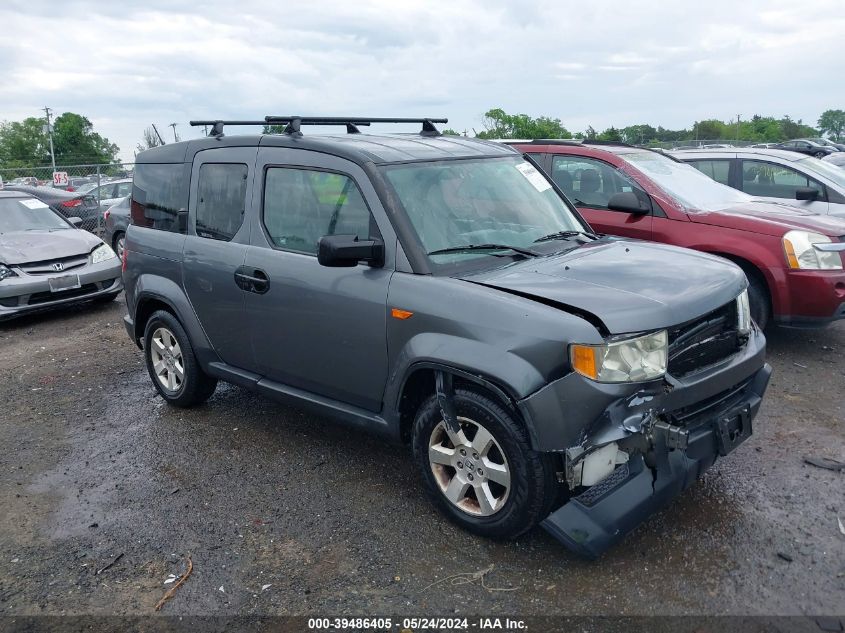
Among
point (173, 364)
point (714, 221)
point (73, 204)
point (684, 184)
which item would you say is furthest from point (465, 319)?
point (73, 204)

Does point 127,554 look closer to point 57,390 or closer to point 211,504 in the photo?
point 211,504

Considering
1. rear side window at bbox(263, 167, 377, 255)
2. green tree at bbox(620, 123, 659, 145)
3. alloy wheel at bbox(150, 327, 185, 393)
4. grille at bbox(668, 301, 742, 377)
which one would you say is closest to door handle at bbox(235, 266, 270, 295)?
rear side window at bbox(263, 167, 377, 255)

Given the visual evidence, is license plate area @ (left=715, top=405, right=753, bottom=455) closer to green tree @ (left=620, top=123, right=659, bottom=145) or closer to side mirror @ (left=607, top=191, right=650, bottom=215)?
side mirror @ (left=607, top=191, right=650, bottom=215)

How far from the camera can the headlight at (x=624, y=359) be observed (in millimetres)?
3119

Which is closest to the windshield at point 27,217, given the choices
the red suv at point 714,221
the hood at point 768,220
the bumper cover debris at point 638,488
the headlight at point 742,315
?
the red suv at point 714,221

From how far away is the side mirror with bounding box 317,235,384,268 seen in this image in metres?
3.64

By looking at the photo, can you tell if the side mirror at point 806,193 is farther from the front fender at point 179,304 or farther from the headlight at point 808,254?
the front fender at point 179,304

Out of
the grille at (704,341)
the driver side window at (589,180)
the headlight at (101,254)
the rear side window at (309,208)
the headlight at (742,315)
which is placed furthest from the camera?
the headlight at (101,254)

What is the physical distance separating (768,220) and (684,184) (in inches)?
37.5

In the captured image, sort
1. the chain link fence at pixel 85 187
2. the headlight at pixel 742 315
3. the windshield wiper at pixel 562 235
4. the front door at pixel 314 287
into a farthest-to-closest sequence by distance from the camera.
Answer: the chain link fence at pixel 85 187 → the windshield wiper at pixel 562 235 → the front door at pixel 314 287 → the headlight at pixel 742 315

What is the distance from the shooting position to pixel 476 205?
165 inches

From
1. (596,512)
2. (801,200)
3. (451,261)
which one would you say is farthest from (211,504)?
(801,200)

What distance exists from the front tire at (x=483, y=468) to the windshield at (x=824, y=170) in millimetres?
6928

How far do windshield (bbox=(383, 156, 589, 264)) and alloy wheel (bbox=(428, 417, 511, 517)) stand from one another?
90cm
